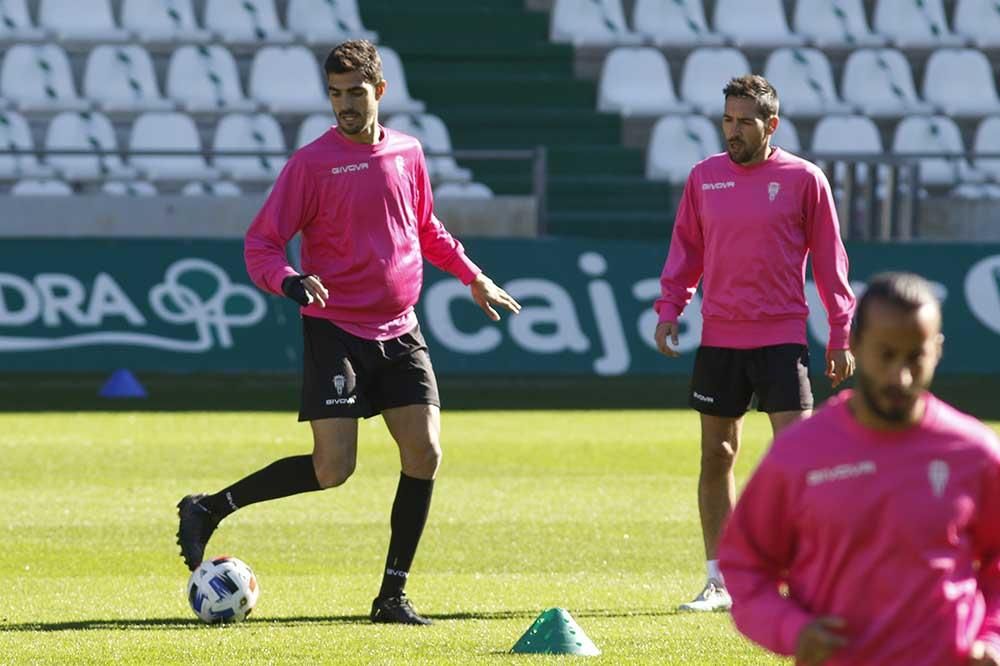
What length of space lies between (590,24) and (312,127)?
444cm

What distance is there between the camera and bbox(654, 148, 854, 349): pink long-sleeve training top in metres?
7.69

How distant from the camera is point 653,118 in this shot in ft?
76.1

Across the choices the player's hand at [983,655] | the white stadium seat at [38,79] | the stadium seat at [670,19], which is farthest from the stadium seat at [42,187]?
the player's hand at [983,655]

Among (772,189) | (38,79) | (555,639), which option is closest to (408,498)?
(555,639)

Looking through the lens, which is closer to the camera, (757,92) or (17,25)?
(757,92)

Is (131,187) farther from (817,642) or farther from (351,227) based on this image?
(817,642)

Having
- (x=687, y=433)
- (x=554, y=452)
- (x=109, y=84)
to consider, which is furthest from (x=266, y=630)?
(x=109, y=84)

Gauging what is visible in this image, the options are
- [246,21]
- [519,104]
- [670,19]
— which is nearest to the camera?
[246,21]

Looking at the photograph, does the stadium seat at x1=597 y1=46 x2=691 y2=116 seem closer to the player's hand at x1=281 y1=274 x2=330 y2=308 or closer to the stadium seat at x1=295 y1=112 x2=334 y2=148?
the stadium seat at x1=295 y1=112 x2=334 y2=148

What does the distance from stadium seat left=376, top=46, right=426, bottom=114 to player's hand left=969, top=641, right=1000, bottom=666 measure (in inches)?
737

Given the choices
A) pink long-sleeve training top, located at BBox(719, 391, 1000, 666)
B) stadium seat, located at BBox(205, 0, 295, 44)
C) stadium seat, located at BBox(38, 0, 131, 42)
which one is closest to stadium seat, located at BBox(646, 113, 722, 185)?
stadium seat, located at BBox(205, 0, 295, 44)

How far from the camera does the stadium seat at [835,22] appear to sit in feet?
80.7

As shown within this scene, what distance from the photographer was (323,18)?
23.7 metres

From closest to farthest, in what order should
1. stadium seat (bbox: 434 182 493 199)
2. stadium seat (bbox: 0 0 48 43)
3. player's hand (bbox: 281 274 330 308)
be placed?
player's hand (bbox: 281 274 330 308), stadium seat (bbox: 434 182 493 199), stadium seat (bbox: 0 0 48 43)
